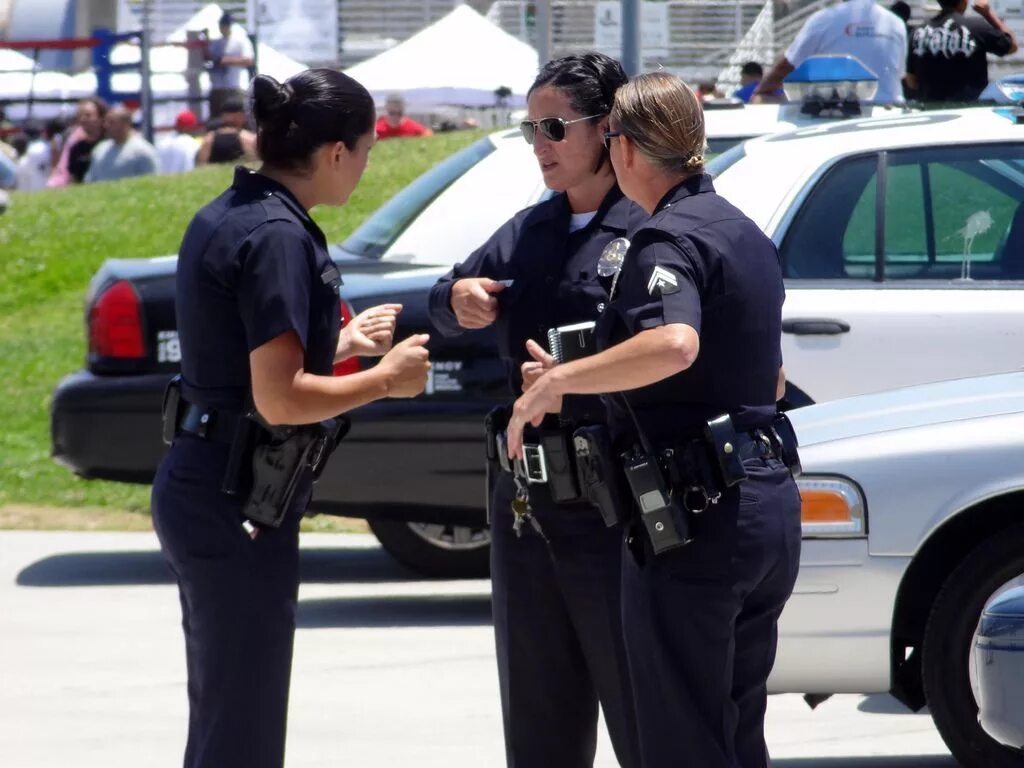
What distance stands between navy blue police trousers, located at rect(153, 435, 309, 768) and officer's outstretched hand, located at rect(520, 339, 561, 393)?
0.57m

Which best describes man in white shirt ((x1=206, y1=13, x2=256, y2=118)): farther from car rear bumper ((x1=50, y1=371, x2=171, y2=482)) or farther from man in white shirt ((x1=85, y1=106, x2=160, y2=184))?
car rear bumper ((x1=50, y1=371, x2=171, y2=482))

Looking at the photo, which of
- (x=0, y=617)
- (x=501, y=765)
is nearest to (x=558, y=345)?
(x=501, y=765)

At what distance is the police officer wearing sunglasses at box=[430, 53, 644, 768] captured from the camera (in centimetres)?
384

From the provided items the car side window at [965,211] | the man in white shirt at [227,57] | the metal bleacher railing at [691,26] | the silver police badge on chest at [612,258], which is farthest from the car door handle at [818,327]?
the metal bleacher railing at [691,26]

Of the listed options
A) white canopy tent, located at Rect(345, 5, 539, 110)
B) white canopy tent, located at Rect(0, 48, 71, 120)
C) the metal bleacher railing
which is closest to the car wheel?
white canopy tent, located at Rect(345, 5, 539, 110)

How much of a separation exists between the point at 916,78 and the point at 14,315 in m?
6.97

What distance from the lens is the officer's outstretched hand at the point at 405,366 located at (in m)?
3.53

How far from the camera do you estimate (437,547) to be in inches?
311

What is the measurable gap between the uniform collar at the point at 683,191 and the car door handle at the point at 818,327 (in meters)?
2.72

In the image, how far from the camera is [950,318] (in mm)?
6137

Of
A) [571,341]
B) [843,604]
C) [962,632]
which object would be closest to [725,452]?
[571,341]

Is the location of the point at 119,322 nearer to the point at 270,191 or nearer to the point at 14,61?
the point at 270,191

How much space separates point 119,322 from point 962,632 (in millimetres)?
3788

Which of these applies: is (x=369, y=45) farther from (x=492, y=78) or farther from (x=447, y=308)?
(x=447, y=308)
